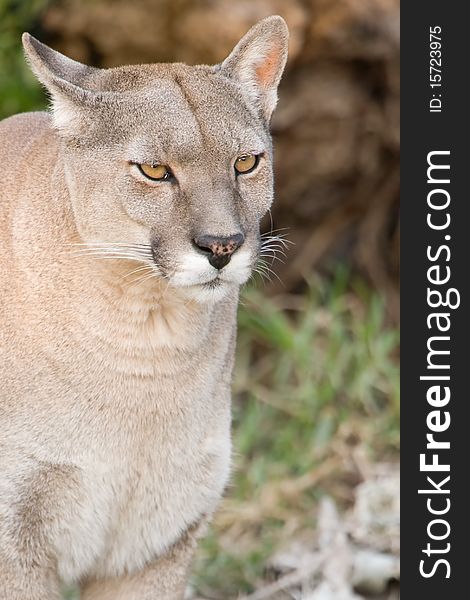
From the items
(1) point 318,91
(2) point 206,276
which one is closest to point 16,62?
(1) point 318,91

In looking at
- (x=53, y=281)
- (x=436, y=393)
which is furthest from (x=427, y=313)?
(x=53, y=281)

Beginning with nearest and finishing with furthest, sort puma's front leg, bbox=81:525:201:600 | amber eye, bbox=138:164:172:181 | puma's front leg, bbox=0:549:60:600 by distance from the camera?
amber eye, bbox=138:164:172:181
puma's front leg, bbox=0:549:60:600
puma's front leg, bbox=81:525:201:600

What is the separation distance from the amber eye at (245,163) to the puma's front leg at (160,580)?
139cm

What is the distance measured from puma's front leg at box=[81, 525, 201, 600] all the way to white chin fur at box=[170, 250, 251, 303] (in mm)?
1079

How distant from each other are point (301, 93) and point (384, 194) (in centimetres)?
107

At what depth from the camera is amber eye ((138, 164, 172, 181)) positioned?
12.7 ft

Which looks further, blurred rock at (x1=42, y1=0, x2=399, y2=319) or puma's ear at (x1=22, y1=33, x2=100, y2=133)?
blurred rock at (x1=42, y1=0, x2=399, y2=319)

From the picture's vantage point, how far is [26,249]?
166 inches

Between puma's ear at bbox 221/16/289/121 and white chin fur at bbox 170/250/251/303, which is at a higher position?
puma's ear at bbox 221/16/289/121

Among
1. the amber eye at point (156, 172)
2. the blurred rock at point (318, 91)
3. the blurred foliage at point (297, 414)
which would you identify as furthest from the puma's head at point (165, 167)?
the blurred rock at point (318, 91)

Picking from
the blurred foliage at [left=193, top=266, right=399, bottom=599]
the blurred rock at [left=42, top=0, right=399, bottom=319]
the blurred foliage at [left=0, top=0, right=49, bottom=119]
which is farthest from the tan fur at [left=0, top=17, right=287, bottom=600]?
the blurred foliage at [left=0, top=0, right=49, bottom=119]

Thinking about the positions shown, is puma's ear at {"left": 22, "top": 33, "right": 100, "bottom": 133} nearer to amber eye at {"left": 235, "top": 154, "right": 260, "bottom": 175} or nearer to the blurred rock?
amber eye at {"left": 235, "top": 154, "right": 260, "bottom": 175}

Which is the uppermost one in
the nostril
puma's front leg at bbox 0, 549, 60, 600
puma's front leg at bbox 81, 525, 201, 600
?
the nostril

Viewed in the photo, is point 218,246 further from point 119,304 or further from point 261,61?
point 261,61
